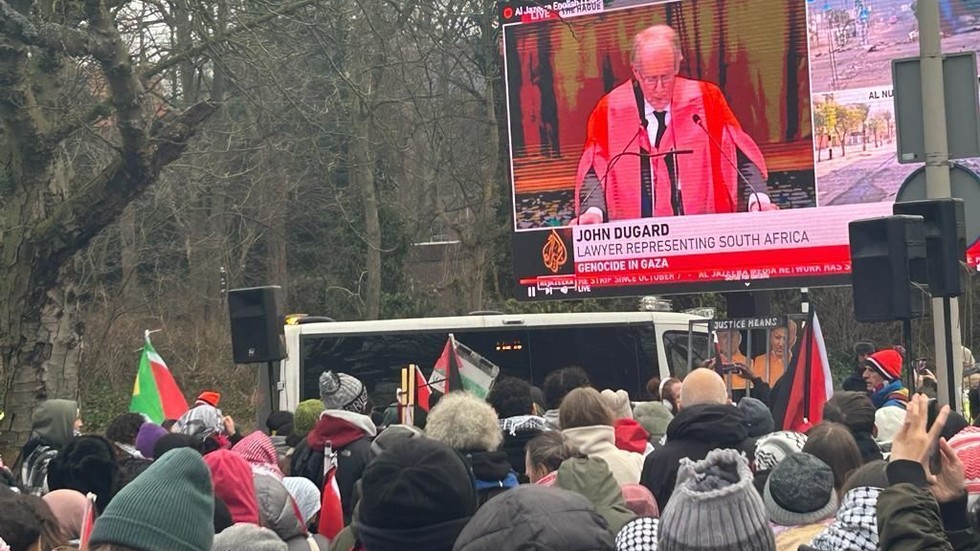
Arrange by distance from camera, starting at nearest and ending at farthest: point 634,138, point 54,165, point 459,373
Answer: point 54,165 → point 459,373 → point 634,138

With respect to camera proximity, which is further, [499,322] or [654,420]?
[499,322]

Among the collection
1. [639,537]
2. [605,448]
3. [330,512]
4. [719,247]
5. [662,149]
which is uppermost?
[662,149]

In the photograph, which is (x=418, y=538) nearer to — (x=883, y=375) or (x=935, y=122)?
(x=935, y=122)

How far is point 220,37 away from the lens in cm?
1191

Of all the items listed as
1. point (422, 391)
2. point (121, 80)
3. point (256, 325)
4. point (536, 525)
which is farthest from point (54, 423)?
point (422, 391)

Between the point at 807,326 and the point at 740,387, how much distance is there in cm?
278

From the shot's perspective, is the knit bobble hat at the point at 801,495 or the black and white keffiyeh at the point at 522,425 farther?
the black and white keffiyeh at the point at 522,425

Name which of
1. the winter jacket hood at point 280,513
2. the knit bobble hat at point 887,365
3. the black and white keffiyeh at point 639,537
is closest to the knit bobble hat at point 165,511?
the black and white keffiyeh at point 639,537

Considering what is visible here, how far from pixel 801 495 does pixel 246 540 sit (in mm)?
1775

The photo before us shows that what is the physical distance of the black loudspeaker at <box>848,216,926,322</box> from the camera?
26.2ft

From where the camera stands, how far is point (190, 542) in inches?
136

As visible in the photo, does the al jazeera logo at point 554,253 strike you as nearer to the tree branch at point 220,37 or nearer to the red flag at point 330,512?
the tree branch at point 220,37

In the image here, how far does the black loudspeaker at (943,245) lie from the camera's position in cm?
809

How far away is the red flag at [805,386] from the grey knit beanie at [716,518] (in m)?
8.81
